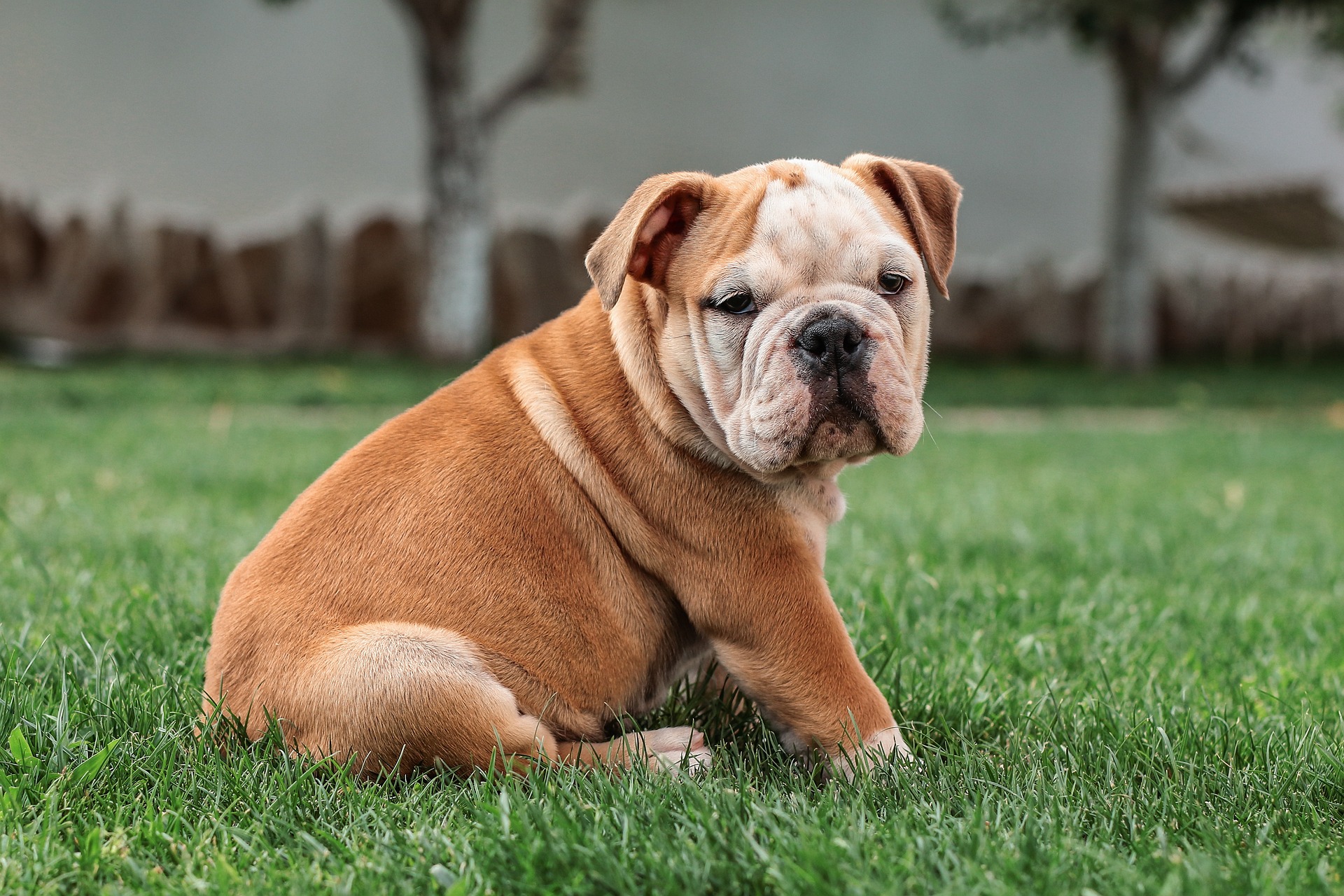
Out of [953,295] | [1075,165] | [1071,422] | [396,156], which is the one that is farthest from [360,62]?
[1075,165]

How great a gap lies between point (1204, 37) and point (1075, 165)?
3.03 m

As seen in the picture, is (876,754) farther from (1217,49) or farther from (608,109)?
(608,109)

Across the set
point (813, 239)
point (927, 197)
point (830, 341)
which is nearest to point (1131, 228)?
point (927, 197)

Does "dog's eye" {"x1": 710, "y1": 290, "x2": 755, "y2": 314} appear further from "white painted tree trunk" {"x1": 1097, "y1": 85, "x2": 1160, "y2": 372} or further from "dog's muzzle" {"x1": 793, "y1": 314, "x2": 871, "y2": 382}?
"white painted tree trunk" {"x1": 1097, "y1": 85, "x2": 1160, "y2": 372}

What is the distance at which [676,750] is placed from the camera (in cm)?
242

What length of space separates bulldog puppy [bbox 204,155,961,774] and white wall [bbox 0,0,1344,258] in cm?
1385

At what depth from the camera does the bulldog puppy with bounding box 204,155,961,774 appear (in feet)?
7.43

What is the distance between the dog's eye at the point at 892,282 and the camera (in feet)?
8.01

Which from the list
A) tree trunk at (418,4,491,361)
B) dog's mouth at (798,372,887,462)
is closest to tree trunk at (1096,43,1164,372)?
tree trunk at (418,4,491,361)

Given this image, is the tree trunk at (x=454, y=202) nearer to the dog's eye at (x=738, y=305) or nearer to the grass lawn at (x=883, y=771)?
the grass lawn at (x=883, y=771)

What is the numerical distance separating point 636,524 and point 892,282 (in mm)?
745

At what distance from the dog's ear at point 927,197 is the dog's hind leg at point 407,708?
1.25m

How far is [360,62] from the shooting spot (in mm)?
16281

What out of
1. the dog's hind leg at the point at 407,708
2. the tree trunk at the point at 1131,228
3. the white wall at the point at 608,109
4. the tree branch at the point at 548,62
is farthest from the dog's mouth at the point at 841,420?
the tree trunk at the point at 1131,228
